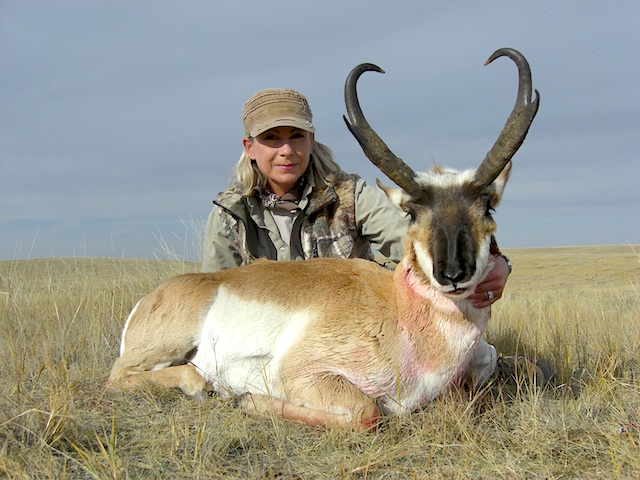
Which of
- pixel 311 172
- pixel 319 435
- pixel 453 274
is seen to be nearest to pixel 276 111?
pixel 311 172

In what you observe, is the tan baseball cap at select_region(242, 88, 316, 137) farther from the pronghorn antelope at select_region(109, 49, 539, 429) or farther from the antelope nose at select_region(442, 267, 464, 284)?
the antelope nose at select_region(442, 267, 464, 284)

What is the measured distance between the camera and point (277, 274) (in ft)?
14.9

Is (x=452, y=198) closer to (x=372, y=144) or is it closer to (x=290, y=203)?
(x=372, y=144)

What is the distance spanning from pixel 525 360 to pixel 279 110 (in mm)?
3396

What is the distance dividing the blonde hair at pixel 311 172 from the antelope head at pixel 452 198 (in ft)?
6.89

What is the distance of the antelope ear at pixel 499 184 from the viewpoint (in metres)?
3.95

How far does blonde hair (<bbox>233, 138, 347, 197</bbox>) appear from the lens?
243 inches

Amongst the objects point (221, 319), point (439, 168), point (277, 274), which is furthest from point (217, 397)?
point (439, 168)

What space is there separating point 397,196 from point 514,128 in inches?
37.5

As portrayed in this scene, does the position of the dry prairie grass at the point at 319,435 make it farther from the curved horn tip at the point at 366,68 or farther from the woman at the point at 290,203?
the curved horn tip at the point at 366,68

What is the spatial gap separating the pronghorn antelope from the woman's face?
159 centimetres

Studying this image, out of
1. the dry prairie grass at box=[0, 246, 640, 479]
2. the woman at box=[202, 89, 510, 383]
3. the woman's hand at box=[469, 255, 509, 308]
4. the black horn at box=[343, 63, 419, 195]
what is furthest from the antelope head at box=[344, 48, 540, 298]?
the woman at box=[202, 89, 510, 383]

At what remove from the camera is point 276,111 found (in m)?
5.73

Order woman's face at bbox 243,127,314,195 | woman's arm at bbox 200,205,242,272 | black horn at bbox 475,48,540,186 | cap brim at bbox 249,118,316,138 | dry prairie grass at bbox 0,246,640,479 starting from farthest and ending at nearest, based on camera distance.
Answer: woman's arm at bbox 200,205,242,272 → woman's face at bbox 243,127,314,195 → cap brim at bbox 249,118,316,138 → black horn at bbox 475,48,540,186 → dry prairie grass at bbox 0,246,640,479
